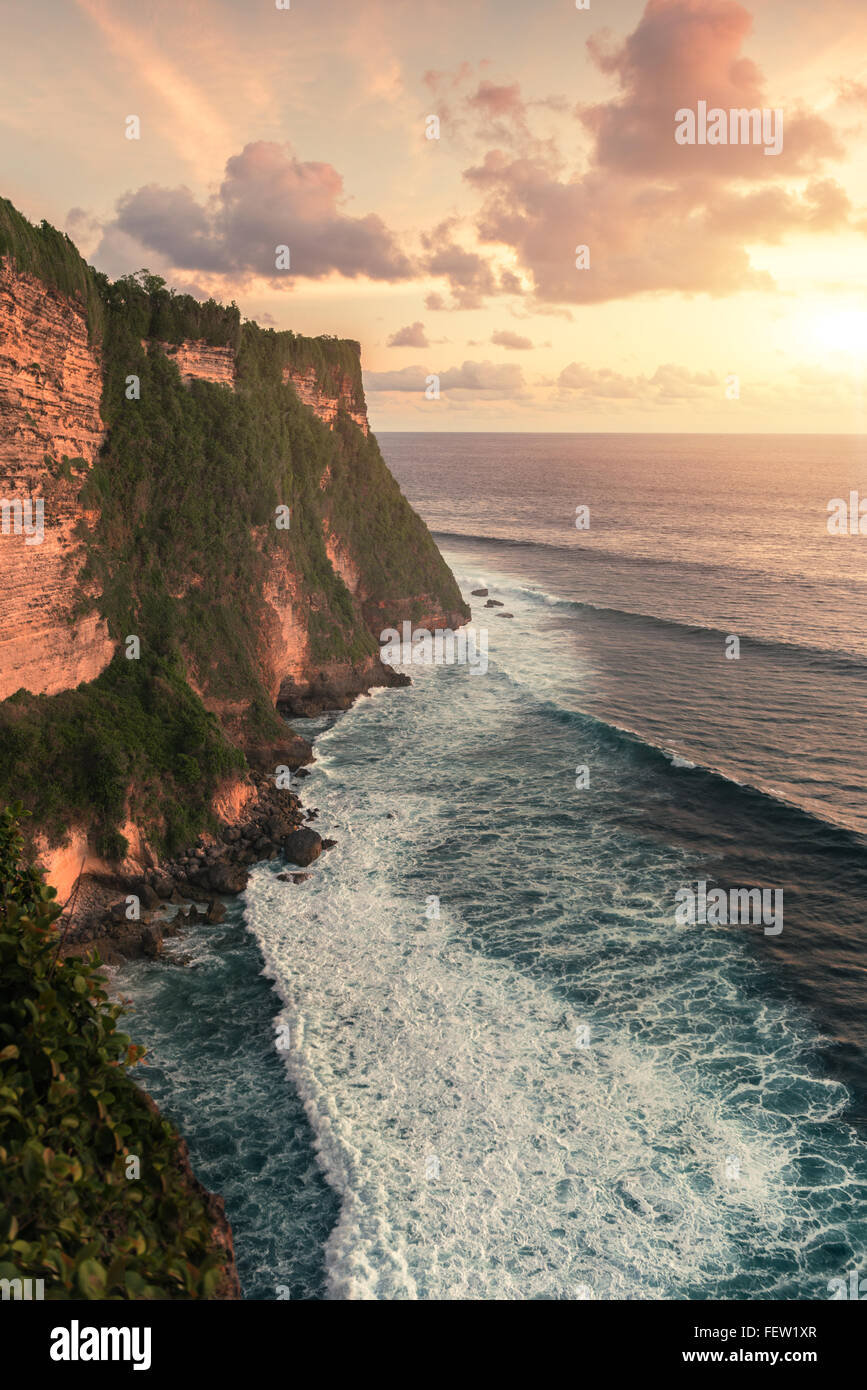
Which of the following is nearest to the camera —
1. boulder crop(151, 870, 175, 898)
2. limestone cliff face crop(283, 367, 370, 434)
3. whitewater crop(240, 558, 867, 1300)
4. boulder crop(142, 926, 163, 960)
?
whitewater crop(240, 558, 867, 1300)

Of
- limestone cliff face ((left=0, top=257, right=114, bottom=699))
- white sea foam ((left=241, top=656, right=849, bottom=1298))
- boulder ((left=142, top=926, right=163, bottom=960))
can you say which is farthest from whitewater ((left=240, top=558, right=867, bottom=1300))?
limestone cliff face ((left=0, top=257, right=114, bottom=699))

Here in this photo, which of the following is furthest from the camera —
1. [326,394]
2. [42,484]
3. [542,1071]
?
[326,394]

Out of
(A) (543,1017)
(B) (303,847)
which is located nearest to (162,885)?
(B) (303,847)

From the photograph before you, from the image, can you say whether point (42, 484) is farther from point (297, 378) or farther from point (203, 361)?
point (297, 378)

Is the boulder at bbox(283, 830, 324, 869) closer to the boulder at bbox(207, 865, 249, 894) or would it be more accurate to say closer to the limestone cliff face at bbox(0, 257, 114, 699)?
the boulder at bbox(207, 865, 249, 894)

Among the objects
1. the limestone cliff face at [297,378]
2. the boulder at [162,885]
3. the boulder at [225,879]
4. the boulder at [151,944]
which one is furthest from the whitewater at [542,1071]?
the limestone cliff face at [297,378]
